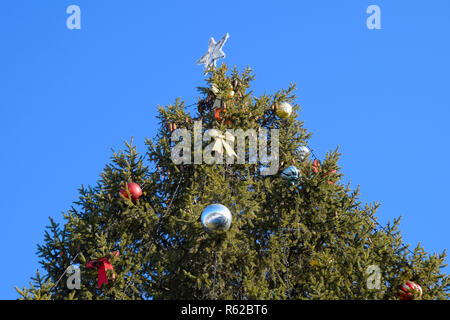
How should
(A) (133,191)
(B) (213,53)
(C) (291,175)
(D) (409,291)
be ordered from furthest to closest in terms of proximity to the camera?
1. (B) (213,53)
2. (C) (291,175)
3. (A) (133,191)
4. (D) (409,291)

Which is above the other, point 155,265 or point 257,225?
point 257,225

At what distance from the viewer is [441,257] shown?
9.65m

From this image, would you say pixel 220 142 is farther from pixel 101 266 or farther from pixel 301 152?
pixel 101 266

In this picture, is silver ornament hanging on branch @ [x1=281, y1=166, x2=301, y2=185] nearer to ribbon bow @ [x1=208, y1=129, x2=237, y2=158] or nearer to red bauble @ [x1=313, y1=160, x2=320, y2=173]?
red bauble @ [x1=313, y1=160, x2=320, y2=173]

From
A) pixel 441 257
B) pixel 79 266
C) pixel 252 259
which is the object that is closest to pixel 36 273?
pixel 79 266

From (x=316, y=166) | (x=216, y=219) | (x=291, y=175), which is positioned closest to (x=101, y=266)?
(x=216, y=219)

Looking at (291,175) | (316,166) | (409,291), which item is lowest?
(409,291)

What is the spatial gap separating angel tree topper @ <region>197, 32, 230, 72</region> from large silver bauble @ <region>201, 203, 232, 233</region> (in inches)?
221

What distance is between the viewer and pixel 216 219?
855cm

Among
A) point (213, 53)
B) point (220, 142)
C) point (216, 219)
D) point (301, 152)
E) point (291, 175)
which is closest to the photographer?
point (216, 219)

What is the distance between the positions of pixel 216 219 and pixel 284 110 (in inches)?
216

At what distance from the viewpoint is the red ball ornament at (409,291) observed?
8.67 m

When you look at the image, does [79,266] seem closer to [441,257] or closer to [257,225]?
[257,225]

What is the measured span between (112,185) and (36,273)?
266 cm
